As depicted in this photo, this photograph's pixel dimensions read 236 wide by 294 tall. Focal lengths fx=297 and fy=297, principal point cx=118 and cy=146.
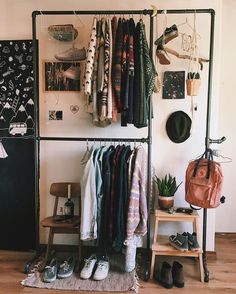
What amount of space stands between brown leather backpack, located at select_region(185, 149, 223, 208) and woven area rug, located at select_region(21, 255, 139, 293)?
772 millimetres

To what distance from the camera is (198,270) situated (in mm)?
2475

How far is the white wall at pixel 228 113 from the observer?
3008 millimetres

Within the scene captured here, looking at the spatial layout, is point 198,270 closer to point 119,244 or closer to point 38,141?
point 119,244

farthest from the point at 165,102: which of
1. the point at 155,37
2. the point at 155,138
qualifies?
the point at 155,37

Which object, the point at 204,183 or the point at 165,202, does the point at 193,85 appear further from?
the point at 165,202

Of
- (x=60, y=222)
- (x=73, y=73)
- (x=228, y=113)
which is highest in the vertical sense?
(x=73, y=73)

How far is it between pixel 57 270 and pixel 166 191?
3.56 feet

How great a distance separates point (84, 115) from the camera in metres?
2.72

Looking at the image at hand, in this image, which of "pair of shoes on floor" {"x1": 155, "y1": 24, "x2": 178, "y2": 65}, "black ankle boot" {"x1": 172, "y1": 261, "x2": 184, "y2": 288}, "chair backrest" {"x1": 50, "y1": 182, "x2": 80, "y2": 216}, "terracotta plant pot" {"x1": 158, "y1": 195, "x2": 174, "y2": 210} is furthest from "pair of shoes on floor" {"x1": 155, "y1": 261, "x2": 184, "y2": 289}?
"pair of shoes on floor" {"x1": 155, "y1": 24, "x2": 178, "y2": 65}

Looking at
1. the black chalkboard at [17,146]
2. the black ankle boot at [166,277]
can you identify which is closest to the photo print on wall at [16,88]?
the black chalkboard at [17,146]

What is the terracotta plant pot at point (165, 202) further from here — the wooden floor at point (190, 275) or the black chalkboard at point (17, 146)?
the black chalkboard at point (17, 146)

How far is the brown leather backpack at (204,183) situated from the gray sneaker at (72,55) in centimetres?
128

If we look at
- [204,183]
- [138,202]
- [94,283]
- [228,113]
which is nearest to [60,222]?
[94,283]

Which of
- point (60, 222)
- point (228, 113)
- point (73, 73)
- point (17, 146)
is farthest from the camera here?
point (228, 113)
